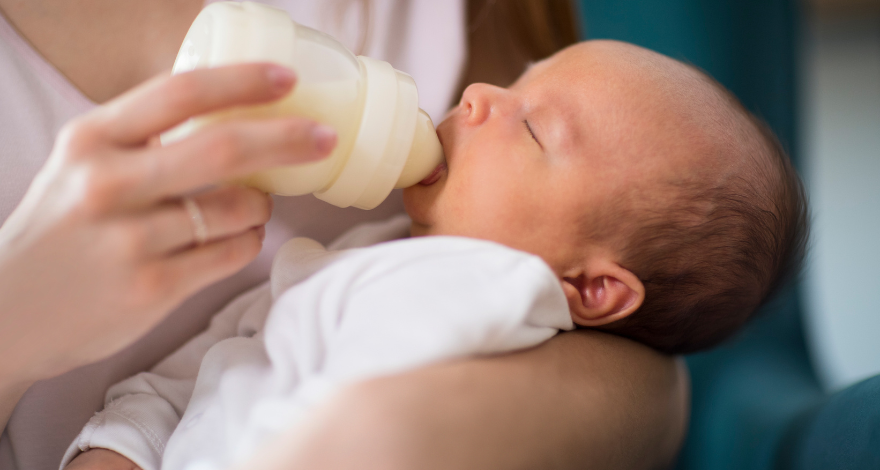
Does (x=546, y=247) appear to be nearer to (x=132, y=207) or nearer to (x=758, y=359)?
(x=132, y=207)

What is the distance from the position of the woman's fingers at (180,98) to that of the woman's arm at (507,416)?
287 millimetres

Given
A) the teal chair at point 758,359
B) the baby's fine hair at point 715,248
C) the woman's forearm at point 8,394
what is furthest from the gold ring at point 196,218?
the teal chair at point 758,359

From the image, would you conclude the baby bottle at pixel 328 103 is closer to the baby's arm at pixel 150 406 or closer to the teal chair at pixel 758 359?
the baby's arm at pixel 150 406

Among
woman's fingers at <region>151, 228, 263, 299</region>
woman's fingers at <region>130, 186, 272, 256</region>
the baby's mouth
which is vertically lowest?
the baby's mouth

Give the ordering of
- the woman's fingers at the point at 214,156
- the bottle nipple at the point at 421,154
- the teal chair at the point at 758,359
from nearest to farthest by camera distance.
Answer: the woman's fingers at the point at 214,156 < the bottle nipple at the point at 421,154 < the teal chair at the point at 758,359

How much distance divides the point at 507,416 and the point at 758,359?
1080mm

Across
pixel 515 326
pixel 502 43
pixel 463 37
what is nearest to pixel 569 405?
pixel 515 326

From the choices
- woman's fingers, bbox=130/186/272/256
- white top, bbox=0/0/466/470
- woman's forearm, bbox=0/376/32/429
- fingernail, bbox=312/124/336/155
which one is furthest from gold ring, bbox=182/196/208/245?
white top, bbox=0/0/466/470

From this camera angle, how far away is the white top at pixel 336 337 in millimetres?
577

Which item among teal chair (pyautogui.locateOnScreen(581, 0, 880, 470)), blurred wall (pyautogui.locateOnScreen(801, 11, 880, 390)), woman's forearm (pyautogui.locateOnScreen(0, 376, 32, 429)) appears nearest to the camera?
woman's forearm (pyautogui.locateOnScreen(0, 376, 32, 429))

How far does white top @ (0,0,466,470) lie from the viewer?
77cm

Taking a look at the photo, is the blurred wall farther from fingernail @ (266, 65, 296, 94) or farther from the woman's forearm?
the woman's forearm

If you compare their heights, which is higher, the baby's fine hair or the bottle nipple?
the bottle nipple

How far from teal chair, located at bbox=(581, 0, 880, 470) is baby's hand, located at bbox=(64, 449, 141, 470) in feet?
3.24
